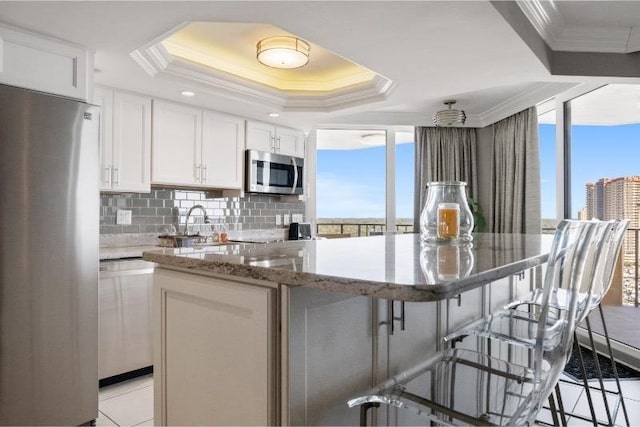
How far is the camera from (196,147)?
3650 millimetres

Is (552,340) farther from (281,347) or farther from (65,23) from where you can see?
(65,23)

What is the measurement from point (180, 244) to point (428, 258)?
267 centimetres

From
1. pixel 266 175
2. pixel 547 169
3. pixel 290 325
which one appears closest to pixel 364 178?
pixel 266 175

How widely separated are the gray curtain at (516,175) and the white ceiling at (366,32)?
1.43 meters

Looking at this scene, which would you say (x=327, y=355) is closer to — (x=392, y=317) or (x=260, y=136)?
(x=392, y=317)

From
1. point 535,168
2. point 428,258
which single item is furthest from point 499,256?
point 535,168

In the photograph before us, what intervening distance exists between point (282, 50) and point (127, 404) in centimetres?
260

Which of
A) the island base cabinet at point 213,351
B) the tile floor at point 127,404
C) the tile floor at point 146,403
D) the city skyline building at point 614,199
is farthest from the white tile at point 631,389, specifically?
the tile floor at point 127,404

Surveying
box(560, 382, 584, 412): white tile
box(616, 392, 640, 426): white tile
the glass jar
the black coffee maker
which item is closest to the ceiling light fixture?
the glass jar

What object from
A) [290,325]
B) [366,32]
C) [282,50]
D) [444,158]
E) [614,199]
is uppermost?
[282,50]

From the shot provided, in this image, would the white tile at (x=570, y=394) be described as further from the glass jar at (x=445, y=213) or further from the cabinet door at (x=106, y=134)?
the cabinet door at (x=106, y=134)

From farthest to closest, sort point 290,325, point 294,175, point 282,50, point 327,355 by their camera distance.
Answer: point 294,175 → point 282,50 → point 327,355 → point 290,325

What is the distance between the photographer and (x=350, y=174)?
5.13 metres

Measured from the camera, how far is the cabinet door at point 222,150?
373cm
